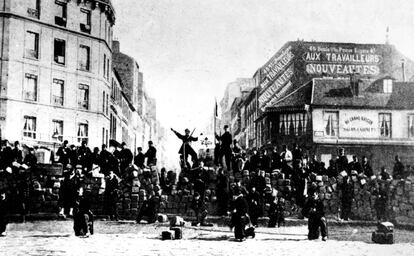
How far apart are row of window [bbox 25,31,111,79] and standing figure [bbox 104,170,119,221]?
13.9 m

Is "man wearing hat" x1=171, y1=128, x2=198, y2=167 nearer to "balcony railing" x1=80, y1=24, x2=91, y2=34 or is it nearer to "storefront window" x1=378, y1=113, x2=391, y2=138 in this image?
"storefront window" x1=378, y1=113, x2=391, y2=138

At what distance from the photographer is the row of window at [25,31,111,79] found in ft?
89.0

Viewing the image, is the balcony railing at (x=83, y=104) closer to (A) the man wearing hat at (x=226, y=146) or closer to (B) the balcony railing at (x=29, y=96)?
(B) the balcony railing at (x=29, y=96)

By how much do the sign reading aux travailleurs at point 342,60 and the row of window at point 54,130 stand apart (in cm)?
1365

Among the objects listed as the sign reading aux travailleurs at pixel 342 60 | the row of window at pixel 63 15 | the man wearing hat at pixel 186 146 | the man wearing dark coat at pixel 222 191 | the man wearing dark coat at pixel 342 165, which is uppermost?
the row of window at pixel 63 15

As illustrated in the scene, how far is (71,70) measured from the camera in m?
28.8

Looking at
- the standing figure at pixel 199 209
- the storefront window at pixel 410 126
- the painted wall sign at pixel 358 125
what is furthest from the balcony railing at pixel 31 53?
the storefront window at pixel 410 126

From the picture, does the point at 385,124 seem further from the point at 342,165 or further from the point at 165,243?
the point at 165,243

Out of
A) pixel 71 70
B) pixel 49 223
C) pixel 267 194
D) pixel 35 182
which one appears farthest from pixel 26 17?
pixel 267 194

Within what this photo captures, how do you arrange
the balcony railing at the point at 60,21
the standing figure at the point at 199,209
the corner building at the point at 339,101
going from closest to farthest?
1. the standing figure at the point at 199,209
2. the corner building at the point at 339,101
3. the balcony railing at the point at 60,21

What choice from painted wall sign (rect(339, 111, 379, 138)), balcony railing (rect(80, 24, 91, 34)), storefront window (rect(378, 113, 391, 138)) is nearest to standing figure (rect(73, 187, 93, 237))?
painted wall sign (rect(339, 111, 379, 138))

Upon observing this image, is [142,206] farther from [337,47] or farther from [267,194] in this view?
[337,47]

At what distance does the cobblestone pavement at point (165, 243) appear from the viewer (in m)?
9.91

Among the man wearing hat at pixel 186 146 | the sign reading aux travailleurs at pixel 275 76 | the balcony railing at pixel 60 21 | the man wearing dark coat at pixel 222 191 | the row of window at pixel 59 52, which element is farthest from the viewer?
the sign reading aux travailleurs at pixel 275 76
